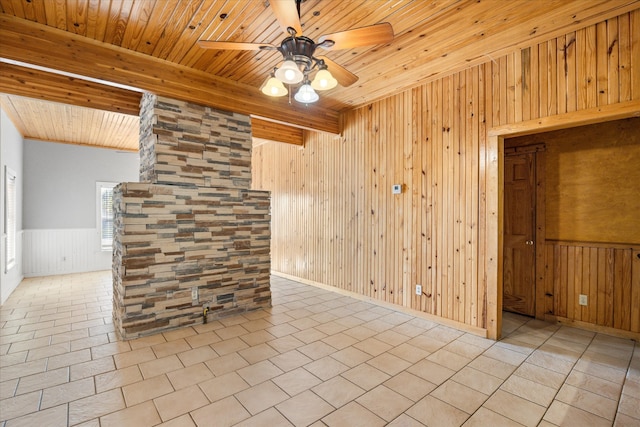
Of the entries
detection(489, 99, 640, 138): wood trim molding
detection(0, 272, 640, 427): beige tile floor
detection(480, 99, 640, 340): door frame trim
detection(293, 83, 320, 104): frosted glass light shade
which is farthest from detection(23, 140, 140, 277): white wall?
detection(489, 99, 640, 138): wood trim molding

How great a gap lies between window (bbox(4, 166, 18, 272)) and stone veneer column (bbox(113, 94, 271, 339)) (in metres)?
2.82

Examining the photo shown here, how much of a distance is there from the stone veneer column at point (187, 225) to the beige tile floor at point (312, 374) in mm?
339

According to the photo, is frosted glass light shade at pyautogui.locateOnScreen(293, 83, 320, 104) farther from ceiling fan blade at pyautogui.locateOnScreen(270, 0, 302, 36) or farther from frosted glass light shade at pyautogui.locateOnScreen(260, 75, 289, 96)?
ceiling fan blade at pyautogui.locateOnScreen(270, 0, 302, 36)

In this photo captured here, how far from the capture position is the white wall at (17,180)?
175 inches

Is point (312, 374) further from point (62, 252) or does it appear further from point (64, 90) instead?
point (62, 252)

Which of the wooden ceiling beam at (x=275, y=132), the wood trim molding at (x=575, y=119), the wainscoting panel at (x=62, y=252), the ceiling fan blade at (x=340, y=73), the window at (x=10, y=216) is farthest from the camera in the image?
the wainscoting panel at (x=62, y=252)

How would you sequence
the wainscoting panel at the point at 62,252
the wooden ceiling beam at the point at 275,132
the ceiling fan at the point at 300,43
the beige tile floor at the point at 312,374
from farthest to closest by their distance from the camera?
1. the wainscoting panel at the point at 62,252
2. the wooden ceiling beam at the point at 275,132
3. the beige tile floor at the point at 312,374
4. the ceiling fan at the point at 300,43

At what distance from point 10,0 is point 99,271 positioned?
615 cm

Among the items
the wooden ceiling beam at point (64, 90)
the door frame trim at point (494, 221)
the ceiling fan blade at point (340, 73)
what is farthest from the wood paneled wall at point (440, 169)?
the wooden ceiling beam at point (64, 90)

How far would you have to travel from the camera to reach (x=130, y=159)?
740 centimetres

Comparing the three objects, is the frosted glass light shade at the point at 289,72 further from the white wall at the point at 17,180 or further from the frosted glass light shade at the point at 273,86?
the white wall at the point at 17,180

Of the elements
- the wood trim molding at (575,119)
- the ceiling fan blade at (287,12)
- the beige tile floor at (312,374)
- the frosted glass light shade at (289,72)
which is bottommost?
the beige tile floor at (312,374)

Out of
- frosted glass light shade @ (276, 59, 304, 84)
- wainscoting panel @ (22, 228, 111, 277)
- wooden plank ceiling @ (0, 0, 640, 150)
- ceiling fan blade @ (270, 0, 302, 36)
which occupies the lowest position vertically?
wainscoting panel @ (22, 228, 111, 277)

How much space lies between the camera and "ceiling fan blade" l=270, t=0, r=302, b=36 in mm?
1698
